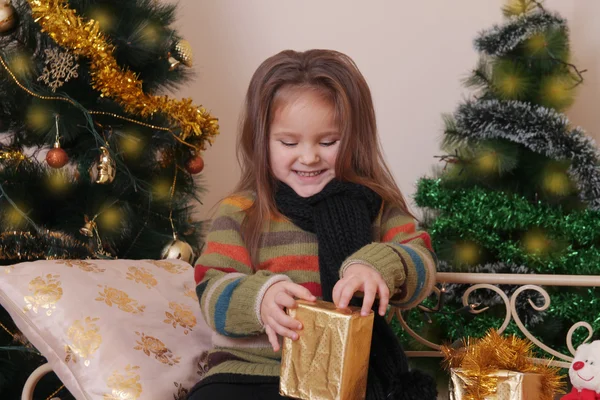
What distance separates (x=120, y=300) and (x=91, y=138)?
1.69 feet

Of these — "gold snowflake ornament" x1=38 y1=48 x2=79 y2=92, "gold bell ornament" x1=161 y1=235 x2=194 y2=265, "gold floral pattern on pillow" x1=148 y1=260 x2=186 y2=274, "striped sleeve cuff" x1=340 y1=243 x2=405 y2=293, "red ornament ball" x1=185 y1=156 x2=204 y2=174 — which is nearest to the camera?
"striped sleeve cuff" x1=340 y1=243 x2=405 y2=293

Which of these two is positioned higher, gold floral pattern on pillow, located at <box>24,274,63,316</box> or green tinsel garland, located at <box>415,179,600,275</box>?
green tinsel garland, located at <box>415,179,600,275</box>

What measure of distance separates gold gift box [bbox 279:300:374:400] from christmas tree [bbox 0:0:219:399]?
0.75 m

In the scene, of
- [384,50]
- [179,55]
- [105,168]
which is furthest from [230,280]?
[384,50]

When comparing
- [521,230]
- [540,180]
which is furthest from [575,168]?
[521,230]

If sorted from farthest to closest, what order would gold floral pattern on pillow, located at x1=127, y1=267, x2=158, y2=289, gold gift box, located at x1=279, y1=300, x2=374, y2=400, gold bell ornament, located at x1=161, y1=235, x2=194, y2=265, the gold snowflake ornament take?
1. gold bell ornament, located at x1=161, y1=235, x2=194, y2=265
2. the gold snowflake ornament
3. gold floral pattern on pillow, located at x1=127, y1=267, x2=158, y2=289
4. gold gift box, located at x1=279, y1=300, x2=374, y2=400

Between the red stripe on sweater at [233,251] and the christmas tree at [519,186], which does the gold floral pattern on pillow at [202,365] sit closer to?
the red stripe on sweater at [233,251]

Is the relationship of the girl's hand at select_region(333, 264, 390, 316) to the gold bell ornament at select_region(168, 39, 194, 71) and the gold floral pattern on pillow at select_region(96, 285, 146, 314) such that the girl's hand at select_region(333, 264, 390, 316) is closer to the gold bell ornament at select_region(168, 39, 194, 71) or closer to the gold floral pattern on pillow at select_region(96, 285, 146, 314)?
the gold floral pattern on pillow at select_region(96, 285, 146, 314)

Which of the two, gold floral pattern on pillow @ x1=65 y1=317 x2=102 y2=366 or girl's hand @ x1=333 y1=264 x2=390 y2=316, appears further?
gold floral pattern on pillow @ x1=65 y1=317 x2=102 y2=366

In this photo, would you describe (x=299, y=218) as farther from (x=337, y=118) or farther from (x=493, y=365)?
(x=493, y=365)

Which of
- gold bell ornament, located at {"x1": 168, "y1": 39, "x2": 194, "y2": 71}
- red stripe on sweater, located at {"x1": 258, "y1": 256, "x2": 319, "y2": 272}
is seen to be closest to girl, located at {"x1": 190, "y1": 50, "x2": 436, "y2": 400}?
red stripe on sweater, located at {"x1": 258, "y1": 256, "x2": 319, "y2": 272}

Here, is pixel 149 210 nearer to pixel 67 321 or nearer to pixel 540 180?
pixel 67 321

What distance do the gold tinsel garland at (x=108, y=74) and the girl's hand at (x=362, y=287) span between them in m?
0.81

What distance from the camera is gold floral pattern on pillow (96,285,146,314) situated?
1119mm
